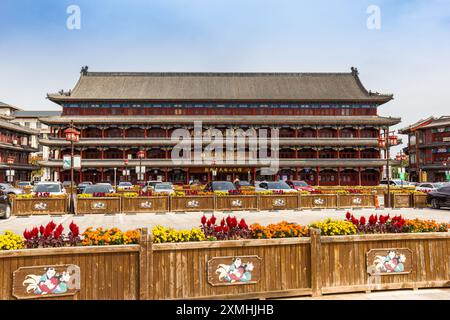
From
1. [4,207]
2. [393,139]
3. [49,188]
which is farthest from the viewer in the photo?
[393,139]

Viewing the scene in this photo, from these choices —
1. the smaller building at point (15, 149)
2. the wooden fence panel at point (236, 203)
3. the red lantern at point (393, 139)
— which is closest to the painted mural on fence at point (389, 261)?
the wooden fence panel at point (236, 203)

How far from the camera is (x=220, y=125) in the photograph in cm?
4928

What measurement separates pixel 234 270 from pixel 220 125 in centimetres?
4407

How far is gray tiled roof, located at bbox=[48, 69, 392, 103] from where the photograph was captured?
5131cm

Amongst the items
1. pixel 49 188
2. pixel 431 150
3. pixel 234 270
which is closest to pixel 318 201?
pixel 234 270

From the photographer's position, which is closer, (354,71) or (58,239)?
(58,239)

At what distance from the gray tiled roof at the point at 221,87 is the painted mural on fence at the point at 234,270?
1823 inches

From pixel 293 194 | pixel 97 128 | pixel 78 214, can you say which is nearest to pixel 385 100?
pixel 293 194

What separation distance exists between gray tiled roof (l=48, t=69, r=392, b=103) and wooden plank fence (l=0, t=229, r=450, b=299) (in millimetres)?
45750

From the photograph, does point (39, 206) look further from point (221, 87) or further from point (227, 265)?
point (221, 87)

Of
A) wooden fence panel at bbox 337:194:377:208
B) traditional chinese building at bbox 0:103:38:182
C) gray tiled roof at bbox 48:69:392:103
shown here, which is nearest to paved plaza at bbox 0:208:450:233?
wooden fence panel at bbox 337:194:377:208

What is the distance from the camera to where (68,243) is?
584cm
